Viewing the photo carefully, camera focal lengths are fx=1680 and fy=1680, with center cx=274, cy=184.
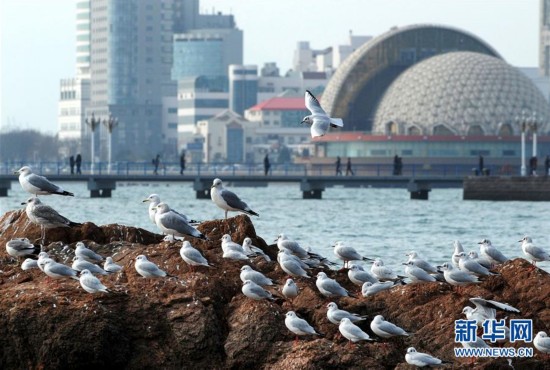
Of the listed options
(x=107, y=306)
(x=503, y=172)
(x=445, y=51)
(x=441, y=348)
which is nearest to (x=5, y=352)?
(x=107, y=306)

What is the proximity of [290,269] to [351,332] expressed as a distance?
3161 millimetres

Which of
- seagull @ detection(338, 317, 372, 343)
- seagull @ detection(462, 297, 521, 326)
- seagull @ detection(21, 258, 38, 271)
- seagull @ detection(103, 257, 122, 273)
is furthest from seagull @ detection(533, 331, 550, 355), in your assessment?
seagull @ detection(21, 258, 38, 271)

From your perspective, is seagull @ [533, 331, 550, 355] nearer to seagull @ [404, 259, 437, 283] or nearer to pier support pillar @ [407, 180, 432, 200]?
seagull @ [404, 259, 437, 283]

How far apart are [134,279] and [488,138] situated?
116554 mm

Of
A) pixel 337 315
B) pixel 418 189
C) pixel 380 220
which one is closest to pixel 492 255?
pixel 337 315

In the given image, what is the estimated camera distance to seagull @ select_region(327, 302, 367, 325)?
18031mm

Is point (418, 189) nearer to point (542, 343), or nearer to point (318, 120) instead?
point (318, 120)

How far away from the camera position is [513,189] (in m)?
75.3

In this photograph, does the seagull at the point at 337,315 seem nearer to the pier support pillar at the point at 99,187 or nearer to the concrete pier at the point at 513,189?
the concrete pier at the point at 513,189

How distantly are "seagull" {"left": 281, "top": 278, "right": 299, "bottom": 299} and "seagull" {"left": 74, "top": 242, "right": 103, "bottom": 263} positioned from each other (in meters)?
2.50

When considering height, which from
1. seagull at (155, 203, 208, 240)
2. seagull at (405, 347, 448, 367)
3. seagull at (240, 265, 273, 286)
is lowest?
seagull at (405, 347, 448, 367)

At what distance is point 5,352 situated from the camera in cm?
→ 1802

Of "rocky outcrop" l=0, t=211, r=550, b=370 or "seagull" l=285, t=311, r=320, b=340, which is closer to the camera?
"rocky outcrop" l=0, t=211, r=550, b=370

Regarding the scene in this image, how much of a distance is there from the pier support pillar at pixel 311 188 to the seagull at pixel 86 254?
59.7 meters
